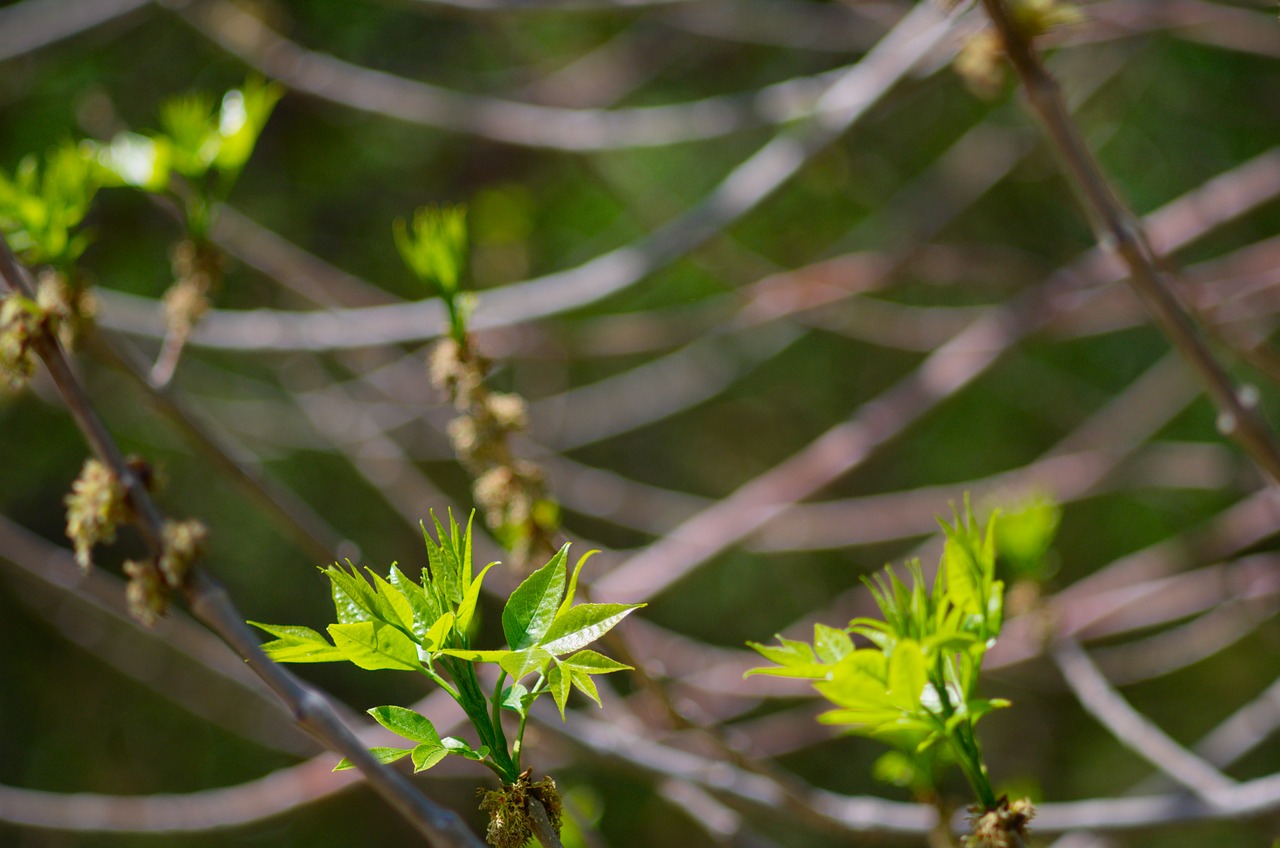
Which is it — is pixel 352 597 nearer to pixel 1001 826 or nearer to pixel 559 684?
pixel 559 684

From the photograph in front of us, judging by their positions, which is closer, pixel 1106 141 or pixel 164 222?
pixel 164 222

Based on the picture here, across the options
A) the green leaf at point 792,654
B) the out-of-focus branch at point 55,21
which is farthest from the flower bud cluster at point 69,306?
the out-of-focus branch at point 55,21

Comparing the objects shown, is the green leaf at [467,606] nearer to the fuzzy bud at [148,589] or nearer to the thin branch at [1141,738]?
the fuzzy bud at [148,589]

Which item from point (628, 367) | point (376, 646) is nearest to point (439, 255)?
point (376, 646)

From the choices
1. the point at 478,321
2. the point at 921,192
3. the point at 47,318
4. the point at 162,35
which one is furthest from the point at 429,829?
the point at 162,35

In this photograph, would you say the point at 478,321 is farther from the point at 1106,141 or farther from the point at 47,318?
the point at 1106,141
